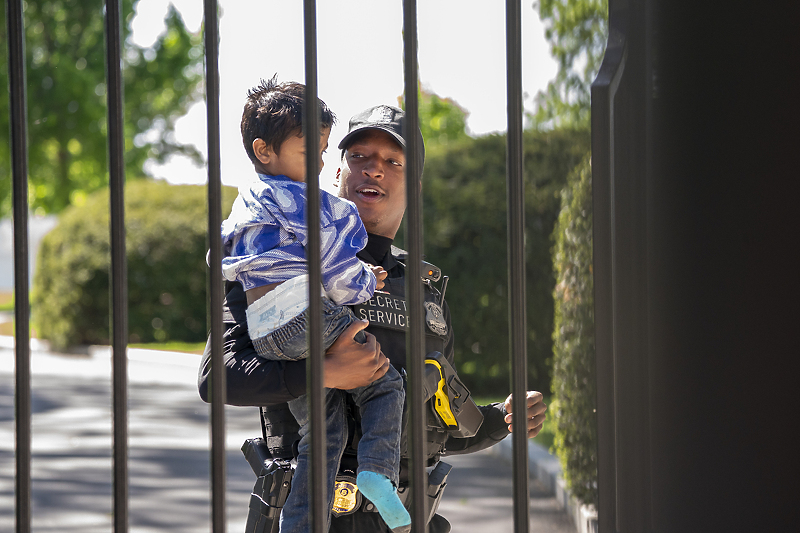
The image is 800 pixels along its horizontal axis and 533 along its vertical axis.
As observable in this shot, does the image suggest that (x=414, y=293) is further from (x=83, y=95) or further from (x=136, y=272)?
(x=83, y=95)

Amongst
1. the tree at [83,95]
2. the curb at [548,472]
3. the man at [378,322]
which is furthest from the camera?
the tree at [83,95]

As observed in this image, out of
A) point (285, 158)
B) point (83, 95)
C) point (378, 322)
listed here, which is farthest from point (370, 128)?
point (83, 95)

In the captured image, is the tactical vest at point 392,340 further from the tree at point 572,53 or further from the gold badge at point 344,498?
the tree at point 572,53

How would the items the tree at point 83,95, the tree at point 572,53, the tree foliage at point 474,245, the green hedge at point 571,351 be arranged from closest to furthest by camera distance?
the tree at point 572,53, the green hedge at point 571,351, the tree foliage at point 474,245, the tree at point 83,95

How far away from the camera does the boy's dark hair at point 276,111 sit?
163 cm

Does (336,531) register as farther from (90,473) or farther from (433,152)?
(433,152)

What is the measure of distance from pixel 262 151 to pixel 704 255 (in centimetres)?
100

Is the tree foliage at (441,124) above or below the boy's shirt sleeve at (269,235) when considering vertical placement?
above

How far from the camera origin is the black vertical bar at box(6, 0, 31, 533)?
1.17 metres

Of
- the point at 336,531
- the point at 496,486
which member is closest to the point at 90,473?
the point at 496,486

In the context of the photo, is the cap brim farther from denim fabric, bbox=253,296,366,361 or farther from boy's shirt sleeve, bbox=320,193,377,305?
denim fabric, bbox=253,296,366,361

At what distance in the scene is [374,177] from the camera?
5.61 feet

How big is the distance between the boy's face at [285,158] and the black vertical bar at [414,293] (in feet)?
1.88

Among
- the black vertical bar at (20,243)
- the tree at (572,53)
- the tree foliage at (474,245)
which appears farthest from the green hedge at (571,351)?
the tree foliage at (474,245)
